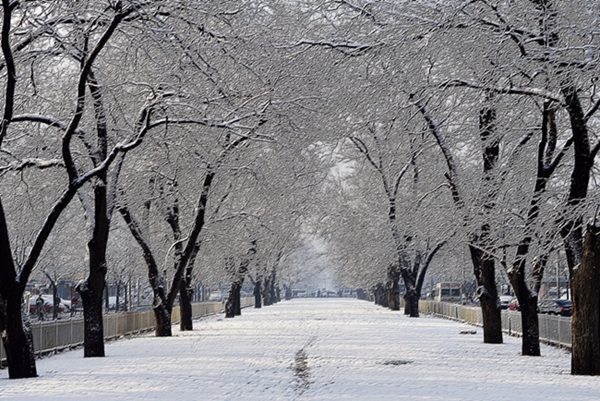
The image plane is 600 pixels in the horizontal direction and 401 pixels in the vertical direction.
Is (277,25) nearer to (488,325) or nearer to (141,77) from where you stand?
(141,77)

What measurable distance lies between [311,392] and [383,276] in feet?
167

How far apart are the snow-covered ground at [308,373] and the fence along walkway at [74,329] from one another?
689mm

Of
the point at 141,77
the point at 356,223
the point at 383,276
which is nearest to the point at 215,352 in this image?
the point at 141,77

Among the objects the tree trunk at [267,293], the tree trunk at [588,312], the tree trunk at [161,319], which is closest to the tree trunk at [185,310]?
the tree trunk at [161,319]

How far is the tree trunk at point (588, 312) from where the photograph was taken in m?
15.8

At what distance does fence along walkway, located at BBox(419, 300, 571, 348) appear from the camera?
81.6 feet

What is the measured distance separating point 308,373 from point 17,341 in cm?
571

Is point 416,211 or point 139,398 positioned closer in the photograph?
point 139,398

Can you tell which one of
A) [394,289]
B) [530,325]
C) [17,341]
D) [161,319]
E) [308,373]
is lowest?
[308,373]

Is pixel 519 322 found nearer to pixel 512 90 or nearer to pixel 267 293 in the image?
pixel 512 90

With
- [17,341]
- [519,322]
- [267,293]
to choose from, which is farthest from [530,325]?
[267,293]

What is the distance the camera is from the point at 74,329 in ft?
85.8

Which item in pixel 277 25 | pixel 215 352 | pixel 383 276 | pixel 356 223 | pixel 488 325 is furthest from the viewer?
pixel 383 276

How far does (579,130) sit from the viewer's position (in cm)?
1570
